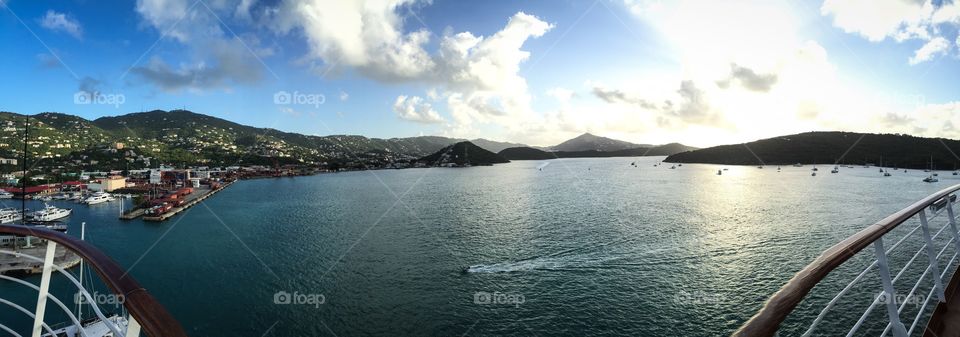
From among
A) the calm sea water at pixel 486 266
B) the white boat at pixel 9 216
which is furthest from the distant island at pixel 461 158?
the white boat at pixel 9 216

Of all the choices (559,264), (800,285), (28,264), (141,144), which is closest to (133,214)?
(28,264)

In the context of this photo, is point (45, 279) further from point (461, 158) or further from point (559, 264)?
point (461, 158)

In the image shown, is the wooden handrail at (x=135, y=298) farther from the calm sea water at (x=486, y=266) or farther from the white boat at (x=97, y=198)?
the white boat at (x=97, y=198)

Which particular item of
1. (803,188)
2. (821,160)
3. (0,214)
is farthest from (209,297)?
(821,160)

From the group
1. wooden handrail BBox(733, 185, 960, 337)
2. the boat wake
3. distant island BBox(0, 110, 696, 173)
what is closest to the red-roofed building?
distant island BBox(0, 110, 696, 173)

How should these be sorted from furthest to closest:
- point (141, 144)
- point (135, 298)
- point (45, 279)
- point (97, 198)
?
point (141, 144) < point (97, 198) < point (45, 279) < point (135, 298)

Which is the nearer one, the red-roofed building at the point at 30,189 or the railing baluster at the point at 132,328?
the railing baluster at the point at 132,328
